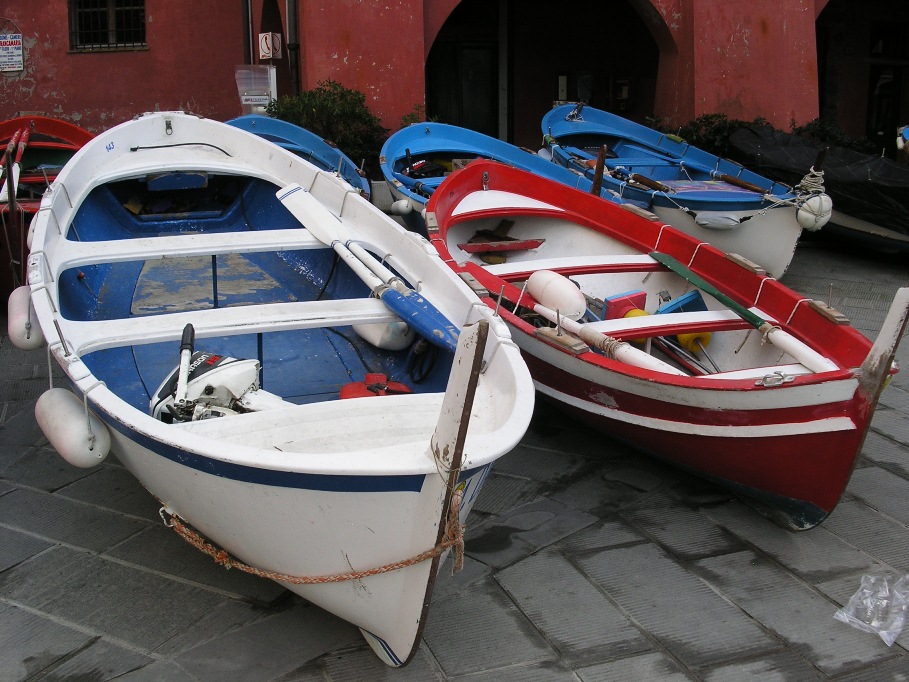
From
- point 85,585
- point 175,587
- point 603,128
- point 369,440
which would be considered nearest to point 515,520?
point 369,440

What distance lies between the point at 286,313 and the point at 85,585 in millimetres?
1135

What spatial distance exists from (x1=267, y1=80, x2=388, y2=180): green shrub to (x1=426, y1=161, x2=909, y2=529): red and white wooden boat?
275 cm

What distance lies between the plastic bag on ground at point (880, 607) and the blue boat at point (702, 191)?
2916mm

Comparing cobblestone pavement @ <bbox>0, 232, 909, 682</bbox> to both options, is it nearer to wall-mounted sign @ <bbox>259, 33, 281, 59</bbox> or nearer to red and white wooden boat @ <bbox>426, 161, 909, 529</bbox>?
red and white wooden boat @ <bbox>426, 161, 909, 529</bbox>

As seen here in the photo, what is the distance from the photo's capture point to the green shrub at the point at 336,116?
743 centimetres

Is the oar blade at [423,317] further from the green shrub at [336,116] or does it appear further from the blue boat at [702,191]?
the green shrub at [336,116]

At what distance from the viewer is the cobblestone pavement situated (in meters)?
2.52

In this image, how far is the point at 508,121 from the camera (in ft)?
35.7

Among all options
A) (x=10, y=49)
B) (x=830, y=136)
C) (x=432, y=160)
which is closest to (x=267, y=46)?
(x=432, y=160)

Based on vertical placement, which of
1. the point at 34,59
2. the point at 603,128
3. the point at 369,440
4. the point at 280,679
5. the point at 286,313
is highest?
the point at 34,59

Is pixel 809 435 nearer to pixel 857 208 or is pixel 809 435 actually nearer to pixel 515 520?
pixel 515 520

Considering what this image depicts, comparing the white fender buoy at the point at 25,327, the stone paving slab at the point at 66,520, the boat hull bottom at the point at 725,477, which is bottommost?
the stone paving slab at the point at 66,520

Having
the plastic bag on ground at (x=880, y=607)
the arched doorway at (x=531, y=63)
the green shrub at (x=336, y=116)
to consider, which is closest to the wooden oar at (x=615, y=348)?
the plastic bag on ground at (x=880, y=607)

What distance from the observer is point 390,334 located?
3393 millimetres
